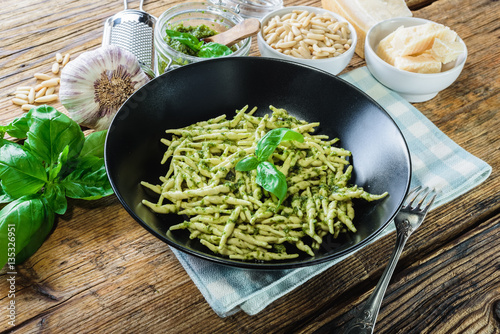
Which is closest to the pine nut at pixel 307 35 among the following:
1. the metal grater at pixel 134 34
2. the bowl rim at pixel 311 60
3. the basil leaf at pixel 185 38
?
the bowl rim at pixel 311 60

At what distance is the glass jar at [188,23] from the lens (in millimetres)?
1508

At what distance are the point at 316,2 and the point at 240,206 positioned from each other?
4.43 feet

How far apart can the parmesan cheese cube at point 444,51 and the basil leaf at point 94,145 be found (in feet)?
3.91

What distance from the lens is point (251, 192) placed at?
1.20 meters

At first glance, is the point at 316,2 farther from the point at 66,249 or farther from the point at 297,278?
the point at 66,249

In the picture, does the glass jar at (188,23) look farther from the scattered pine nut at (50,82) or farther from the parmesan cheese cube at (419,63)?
the parmesan cheese cube at (419,63)

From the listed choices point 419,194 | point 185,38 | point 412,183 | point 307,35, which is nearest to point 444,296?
point 419,194

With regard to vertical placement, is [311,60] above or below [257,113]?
above

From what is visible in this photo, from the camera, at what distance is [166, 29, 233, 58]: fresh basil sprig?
1.52 meters

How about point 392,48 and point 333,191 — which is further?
point 392,48

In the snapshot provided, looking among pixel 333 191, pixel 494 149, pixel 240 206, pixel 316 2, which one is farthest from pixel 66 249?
pixel 316 2

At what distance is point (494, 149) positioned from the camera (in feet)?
5.10

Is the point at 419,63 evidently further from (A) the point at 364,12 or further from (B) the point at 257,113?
(B) the point at 257,113

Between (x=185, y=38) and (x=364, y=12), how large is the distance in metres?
0.80
